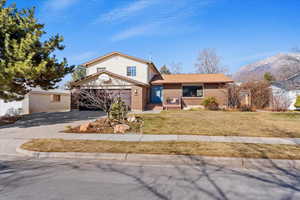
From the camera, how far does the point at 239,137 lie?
22.7ft

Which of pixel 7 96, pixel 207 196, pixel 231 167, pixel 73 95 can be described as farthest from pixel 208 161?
pixel 73 95

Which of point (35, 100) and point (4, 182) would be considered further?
point (35, 100)

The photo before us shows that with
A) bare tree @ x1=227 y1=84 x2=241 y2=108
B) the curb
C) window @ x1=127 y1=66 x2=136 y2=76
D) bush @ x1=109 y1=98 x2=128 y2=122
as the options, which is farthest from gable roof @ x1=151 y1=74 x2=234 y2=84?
the curb

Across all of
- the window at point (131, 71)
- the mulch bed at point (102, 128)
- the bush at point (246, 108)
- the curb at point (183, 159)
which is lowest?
the curb at point (183, 159)

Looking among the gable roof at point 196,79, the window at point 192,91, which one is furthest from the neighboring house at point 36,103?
the window at point 192,91

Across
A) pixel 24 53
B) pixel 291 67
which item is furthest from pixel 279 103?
pixel 24 53

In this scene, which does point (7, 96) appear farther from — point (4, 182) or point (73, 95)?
point (4, 182)

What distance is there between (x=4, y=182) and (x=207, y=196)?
13.1 ft

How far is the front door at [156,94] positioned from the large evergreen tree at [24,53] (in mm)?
10622

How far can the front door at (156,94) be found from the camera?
19.9 metres

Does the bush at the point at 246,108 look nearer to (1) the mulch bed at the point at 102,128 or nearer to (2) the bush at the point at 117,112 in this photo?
(1) the mulch bed at the point at 102,128

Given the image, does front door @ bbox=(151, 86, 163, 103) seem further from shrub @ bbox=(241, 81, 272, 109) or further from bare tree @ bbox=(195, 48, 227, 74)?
bare tree @ bbox=(195, 48, 227, 74)

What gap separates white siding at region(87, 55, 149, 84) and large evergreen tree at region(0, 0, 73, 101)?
27.2ft

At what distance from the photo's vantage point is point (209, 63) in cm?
3816
